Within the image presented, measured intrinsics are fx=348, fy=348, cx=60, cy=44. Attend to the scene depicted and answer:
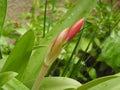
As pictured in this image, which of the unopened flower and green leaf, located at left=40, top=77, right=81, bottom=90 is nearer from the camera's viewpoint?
the unopened flower

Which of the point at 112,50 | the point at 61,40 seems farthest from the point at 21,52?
the point at 112,50

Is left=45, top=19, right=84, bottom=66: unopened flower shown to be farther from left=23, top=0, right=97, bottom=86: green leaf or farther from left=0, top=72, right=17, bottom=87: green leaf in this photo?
left=23, top=0, right=97, bottom=86: green leaf

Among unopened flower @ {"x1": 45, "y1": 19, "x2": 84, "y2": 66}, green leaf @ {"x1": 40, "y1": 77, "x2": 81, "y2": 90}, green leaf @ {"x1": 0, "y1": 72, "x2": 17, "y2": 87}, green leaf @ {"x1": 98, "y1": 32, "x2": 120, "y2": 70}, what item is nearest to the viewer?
unopened flower @ {"x1": 45, "y1": 19, "x2": 84, "y2": 66}

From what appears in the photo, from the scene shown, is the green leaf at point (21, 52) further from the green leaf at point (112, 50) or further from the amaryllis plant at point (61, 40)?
the green leaf at point (112, 50)

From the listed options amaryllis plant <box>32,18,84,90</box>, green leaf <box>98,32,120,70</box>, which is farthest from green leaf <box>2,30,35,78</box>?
green leaf <box>98,32,120,70</box>

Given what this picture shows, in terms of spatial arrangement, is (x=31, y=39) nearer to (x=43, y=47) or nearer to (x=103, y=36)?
(x=43, y=47)

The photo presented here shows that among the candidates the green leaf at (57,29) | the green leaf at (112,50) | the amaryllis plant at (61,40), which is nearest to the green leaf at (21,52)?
the green leaf at (57,29)
